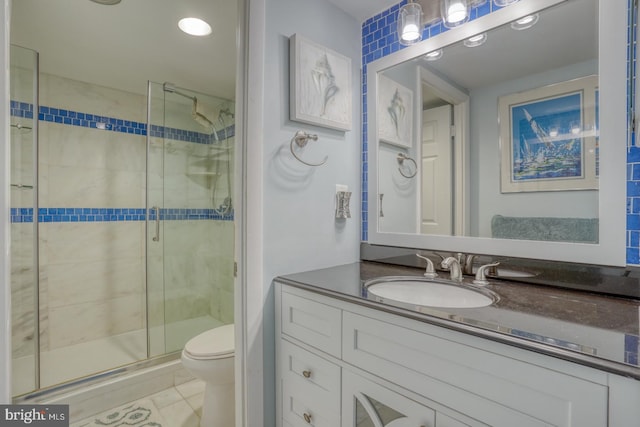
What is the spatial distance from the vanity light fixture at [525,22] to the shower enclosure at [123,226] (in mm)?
1978

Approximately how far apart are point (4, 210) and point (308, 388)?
Result: 1085 millimetres

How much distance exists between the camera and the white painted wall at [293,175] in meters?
1.29

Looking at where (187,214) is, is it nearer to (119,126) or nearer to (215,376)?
(119,126)

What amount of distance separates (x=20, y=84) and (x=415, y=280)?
2329 mm

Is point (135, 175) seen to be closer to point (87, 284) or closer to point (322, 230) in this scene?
point (87, 284)

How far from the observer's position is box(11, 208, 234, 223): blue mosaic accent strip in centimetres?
224

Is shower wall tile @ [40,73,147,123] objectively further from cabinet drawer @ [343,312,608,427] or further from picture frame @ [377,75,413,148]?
cabinet drawer @ [343,312,608,427]

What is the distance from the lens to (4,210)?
883mm

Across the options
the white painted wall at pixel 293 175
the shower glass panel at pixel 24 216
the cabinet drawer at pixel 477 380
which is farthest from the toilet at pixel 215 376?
the shower glass panel at pixel 24 216

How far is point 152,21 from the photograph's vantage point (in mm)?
1570

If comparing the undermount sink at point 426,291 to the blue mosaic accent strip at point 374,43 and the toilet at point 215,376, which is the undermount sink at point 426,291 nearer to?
the blue mosaic accent strip at point 374,43

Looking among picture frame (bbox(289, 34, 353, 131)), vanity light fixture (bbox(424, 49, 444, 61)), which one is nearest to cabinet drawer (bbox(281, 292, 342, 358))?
picture frame (bbox(289, 34, 353, 131))

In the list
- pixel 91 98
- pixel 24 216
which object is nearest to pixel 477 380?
pixel 24 216

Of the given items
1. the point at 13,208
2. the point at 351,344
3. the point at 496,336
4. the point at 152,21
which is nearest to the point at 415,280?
the point at 351,344
